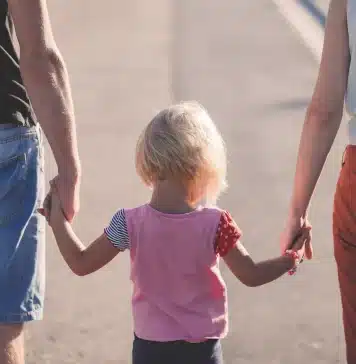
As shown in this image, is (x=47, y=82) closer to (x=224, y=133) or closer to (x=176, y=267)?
(x=176, y=267)

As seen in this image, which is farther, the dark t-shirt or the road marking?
the road marking

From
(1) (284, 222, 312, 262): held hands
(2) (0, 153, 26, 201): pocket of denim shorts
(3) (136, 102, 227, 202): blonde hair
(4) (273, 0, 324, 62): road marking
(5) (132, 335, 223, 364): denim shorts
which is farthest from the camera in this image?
(4) (273, 0, 324, 62): road marking

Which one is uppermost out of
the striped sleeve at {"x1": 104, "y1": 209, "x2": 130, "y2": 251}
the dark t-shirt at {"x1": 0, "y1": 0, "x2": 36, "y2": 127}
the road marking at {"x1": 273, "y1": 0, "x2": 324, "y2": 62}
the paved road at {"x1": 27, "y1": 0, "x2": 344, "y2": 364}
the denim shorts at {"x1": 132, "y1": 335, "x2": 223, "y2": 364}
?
the dark t-shirt at {"x1": 0, "y1": 0, "x2": 36, "y2": 127}

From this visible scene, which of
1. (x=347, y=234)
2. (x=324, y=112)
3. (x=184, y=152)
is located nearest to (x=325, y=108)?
(x=324, y=112)

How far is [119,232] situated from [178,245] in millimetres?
177

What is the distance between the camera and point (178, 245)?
107 inches

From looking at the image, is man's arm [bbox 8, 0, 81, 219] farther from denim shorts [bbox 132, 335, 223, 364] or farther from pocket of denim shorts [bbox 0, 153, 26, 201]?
denim shorts [bbox 132, 335, 223, 364]

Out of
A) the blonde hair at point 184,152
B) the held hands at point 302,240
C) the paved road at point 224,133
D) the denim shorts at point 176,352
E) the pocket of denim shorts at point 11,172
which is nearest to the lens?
the blonde hair at point 184,152

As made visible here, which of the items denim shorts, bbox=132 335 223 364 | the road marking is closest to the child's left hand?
denim shorts, bbox=132 335 223 364

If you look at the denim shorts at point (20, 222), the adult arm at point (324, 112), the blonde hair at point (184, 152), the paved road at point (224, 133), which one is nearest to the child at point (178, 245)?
the blonde hair at point (184, 152)

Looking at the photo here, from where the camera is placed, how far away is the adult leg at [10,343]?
9.92 ft

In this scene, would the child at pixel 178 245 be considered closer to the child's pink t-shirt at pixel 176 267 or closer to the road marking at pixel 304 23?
the child's pink t-shirt at pixel 176 267

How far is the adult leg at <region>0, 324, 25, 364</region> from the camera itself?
9.92 ft

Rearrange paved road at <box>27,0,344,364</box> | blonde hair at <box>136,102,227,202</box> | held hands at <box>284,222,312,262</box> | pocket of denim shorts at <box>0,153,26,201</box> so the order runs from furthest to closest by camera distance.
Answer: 1. paved road at <box>27,0,344,364</box>
2. held hands at <box>284,222,312,262</box>
3. pocket of denim shorts at <box>0,153,26,201</box>
4. blonde hair at <box>136,102,227,202</box>
